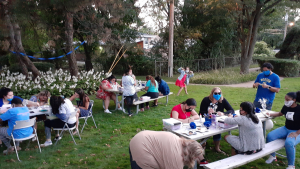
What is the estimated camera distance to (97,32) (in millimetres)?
12039

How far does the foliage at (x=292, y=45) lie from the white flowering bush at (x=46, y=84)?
17.1 meters

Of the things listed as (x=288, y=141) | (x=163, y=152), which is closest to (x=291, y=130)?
(x=288, y=141)

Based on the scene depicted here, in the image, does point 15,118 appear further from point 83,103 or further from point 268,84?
point 268,84

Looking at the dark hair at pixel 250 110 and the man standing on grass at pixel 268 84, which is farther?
the man standing on grass at pixel 268 84

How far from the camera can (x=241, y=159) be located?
362 centimetres

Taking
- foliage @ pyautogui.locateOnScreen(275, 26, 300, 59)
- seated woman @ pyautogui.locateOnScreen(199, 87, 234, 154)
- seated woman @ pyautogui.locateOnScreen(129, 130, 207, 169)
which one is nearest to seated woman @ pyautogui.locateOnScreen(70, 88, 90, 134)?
seated woman @ pyautogui.locateOnScreen(199, 87, 234, 154)

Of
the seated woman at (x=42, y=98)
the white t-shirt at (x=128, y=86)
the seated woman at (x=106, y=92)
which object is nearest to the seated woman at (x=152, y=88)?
the white t-shirt at (x=128, y=86)

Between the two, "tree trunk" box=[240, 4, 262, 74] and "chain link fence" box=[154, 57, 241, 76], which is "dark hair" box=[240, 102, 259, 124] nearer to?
"tree trunk" box=[240, 4, 262, 74]

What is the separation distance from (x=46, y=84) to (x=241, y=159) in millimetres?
8460

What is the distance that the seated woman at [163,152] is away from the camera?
8.46ft

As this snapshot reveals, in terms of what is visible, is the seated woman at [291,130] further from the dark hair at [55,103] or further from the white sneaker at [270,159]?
the dark hair at [55,103]

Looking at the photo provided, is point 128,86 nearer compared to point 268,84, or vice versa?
point 268,84

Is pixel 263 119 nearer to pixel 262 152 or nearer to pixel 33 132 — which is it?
pixel 262 152

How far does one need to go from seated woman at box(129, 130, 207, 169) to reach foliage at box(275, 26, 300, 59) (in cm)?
2080
